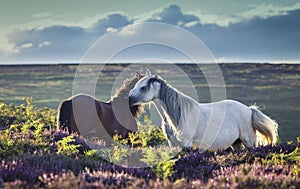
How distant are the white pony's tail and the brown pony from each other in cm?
339

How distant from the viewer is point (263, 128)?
12.4 m

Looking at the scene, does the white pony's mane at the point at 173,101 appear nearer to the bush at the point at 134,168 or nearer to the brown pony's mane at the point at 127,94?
the bush at the point at 134,168

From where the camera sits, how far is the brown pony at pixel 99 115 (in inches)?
503

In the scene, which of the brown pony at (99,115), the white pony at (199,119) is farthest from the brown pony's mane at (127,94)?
the white pony at (199,119)

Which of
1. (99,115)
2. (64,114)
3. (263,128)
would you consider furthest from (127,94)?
(263,128)

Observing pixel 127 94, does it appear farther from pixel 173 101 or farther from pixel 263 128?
pixel 263 128

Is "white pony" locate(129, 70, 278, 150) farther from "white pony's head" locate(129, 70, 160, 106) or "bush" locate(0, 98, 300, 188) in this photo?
"bush" locate(0, 98, 300, 188)

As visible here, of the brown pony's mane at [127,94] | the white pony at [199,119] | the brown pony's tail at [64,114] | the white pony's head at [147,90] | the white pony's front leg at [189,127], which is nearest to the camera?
the white pony's head at [147,90]

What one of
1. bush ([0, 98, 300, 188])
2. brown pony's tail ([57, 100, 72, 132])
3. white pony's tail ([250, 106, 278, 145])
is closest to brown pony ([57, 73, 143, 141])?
brown pony's tail ([57, 100, 72, 132])

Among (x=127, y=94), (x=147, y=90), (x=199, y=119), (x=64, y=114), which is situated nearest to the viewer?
(x=147, y=90)

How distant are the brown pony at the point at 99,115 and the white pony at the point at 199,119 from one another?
2.48 m

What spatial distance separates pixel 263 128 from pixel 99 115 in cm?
456

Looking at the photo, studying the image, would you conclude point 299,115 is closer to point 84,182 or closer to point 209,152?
point 209,152

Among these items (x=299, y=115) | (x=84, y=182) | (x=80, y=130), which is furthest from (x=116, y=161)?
(x=299, y=115)
